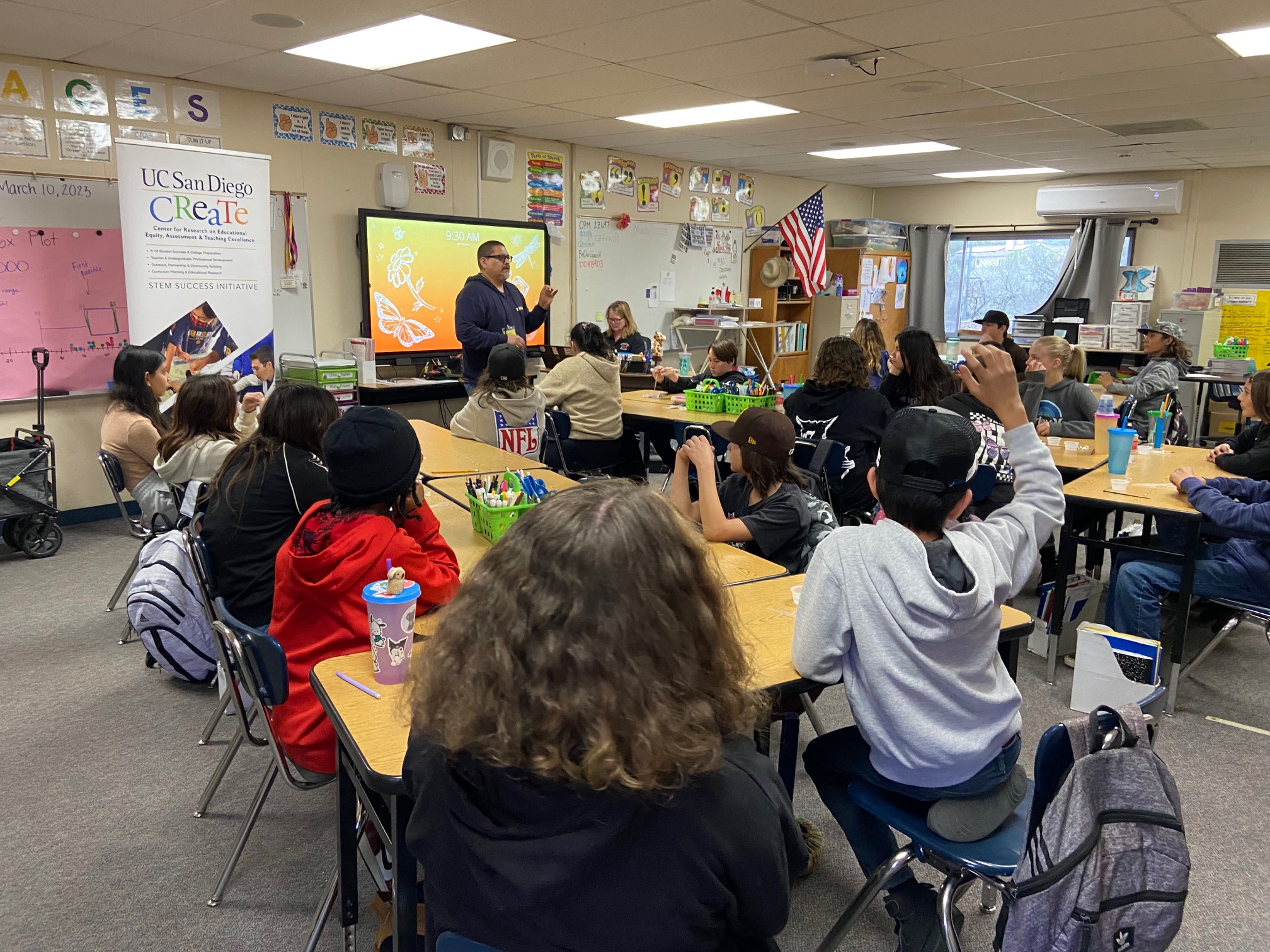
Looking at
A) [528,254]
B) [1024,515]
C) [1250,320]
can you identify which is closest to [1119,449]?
[1024,515]

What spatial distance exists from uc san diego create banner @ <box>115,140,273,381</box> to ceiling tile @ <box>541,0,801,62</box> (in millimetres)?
2106

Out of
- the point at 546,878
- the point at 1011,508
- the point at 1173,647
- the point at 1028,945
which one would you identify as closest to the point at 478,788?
the point at 546,878

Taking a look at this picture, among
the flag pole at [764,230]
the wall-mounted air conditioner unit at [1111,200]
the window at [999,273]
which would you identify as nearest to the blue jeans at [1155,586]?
the flag pole at [764,230]

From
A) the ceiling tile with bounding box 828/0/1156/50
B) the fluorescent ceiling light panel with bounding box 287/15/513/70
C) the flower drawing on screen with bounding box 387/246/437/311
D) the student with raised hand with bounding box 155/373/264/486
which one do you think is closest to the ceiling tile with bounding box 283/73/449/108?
the fluorescent ceiling light panel with bounding box 287/15/513/70

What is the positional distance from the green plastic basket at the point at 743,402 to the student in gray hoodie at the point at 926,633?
349cm

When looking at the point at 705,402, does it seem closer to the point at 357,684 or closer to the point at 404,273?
the point at 404,273

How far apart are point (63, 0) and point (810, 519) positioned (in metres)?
3.61

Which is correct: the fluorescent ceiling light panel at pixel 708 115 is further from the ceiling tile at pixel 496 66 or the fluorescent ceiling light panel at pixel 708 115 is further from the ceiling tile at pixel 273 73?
the ceiling tile at pixel 273 73

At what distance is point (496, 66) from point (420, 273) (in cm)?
211

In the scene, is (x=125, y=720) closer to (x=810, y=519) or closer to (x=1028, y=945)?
(x=810, y=519)

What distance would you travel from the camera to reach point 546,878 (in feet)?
2.81

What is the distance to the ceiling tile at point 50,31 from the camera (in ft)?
12.5

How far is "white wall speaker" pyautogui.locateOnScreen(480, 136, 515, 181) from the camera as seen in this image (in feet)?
Result: 22.2

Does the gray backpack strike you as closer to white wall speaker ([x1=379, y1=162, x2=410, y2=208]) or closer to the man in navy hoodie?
the man in navy hoodie
